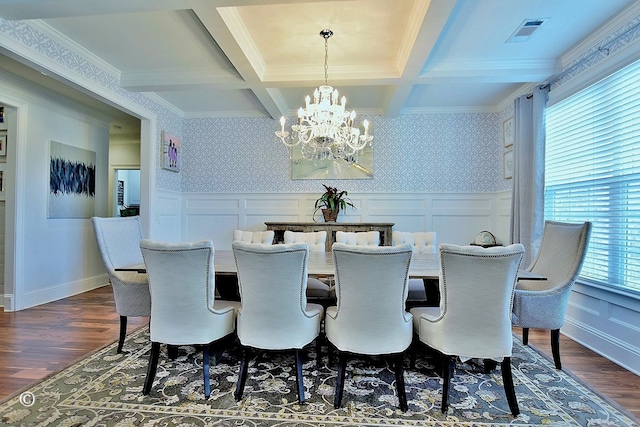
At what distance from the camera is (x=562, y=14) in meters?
2.54

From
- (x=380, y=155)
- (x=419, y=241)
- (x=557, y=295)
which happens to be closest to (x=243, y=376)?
(x=557, y=295)

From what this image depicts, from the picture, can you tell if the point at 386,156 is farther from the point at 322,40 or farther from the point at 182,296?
the point at 182,296

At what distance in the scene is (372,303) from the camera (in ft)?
5.85

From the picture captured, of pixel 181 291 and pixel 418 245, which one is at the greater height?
pixel 418 245

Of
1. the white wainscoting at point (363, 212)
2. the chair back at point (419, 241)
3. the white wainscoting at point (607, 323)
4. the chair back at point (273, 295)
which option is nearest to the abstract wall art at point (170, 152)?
the white wainscoting at point (363, 212)

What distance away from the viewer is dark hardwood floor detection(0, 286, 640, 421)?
215 cm

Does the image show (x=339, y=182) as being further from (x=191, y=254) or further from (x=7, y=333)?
(x=7, y=333)

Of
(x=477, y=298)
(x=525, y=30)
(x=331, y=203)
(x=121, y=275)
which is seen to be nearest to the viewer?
(x=477, y=298)

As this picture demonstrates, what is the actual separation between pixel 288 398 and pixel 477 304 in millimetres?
1174

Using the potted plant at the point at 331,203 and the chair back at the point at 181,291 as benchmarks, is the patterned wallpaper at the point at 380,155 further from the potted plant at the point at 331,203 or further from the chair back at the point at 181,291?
the chair back at the point at 181,291

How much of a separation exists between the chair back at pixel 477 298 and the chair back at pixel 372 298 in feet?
0.67

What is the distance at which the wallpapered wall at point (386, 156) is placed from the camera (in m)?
4.96

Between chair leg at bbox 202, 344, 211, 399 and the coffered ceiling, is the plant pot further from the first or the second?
chair leg at bbox 202, 344, 211, 399

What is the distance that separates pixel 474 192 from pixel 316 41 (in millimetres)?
3241
